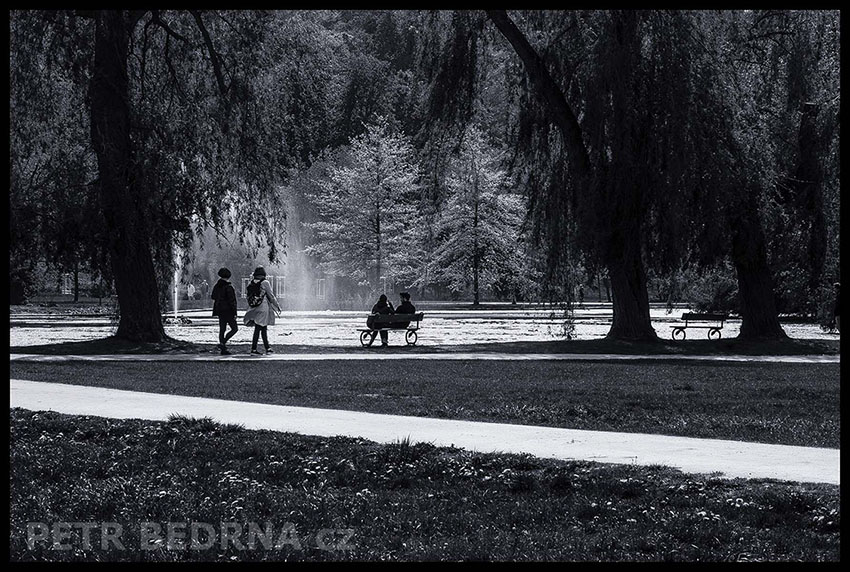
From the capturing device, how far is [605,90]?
2534 centimetres

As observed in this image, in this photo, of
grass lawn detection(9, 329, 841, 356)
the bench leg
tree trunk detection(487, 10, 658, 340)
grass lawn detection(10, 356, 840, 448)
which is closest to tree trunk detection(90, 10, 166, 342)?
grass lawn detection(9, 329, 841, 356)

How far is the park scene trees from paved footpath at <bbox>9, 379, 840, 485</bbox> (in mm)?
68

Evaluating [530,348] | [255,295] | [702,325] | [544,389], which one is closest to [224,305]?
[255,295]

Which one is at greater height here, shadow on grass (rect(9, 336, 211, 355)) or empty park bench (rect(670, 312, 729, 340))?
empty park bench (rect(670, 312, 729, 340))

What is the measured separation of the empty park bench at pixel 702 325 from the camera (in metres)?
36.6

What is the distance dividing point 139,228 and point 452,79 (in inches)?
296

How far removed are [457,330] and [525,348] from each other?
12117mm

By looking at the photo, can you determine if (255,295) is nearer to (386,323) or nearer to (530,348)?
(386,323)

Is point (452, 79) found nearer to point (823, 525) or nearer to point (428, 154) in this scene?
point (428, 154)

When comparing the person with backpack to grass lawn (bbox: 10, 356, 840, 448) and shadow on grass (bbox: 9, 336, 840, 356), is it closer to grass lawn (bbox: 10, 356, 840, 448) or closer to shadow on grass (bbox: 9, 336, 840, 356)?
shadow on grass (bbox: 9, 336, 840, 356)

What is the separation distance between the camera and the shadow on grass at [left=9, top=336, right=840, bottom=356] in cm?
2675

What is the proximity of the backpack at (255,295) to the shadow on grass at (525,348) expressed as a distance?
4.62ft

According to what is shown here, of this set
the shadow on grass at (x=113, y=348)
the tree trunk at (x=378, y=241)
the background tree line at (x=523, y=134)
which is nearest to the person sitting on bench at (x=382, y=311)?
the background tree line at (x=523, y=134)

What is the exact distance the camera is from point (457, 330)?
40.1 meters
